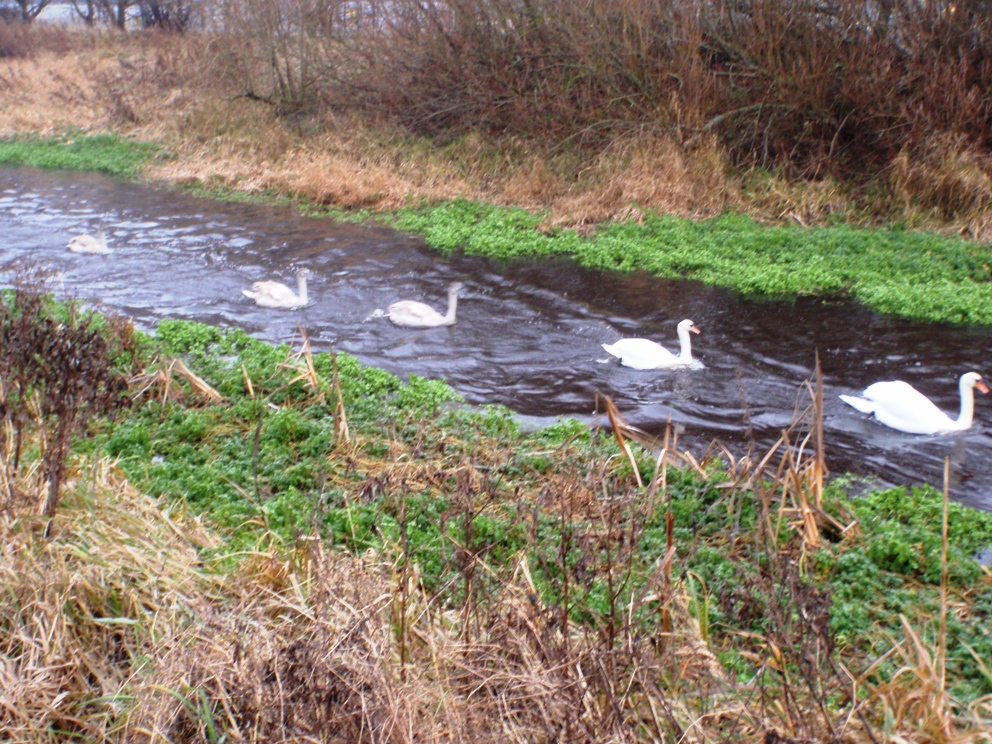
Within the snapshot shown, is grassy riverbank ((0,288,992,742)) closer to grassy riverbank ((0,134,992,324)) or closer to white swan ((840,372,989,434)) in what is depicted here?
white swan ((840,372,989,434))

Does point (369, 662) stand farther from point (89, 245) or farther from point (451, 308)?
point (89, 245)

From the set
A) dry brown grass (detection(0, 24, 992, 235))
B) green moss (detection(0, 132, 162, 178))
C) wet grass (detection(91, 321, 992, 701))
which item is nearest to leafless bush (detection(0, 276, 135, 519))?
wet grass (detection(91, 321, 992, 701))

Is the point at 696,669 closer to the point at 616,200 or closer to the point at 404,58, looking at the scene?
the point at 616,200

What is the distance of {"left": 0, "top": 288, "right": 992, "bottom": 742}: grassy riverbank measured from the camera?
3.49m

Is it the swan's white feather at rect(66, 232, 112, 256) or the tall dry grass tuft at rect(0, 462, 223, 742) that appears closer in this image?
the tall dry grass tuft at rect(0, 462, 223, 742)

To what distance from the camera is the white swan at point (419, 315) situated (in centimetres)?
1109

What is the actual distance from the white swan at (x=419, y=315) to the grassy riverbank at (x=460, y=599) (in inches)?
155

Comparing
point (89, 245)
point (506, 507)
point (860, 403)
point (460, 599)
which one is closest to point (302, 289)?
point (89, 245)

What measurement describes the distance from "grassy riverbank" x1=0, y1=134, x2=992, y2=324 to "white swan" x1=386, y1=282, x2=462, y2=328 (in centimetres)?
334

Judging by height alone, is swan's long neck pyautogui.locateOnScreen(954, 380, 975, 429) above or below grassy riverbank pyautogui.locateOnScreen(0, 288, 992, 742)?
below

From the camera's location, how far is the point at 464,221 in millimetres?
16172

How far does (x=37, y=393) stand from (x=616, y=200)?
1123cm

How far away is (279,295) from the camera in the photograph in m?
11.7

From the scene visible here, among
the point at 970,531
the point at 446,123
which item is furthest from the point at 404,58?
the point at 970,531
